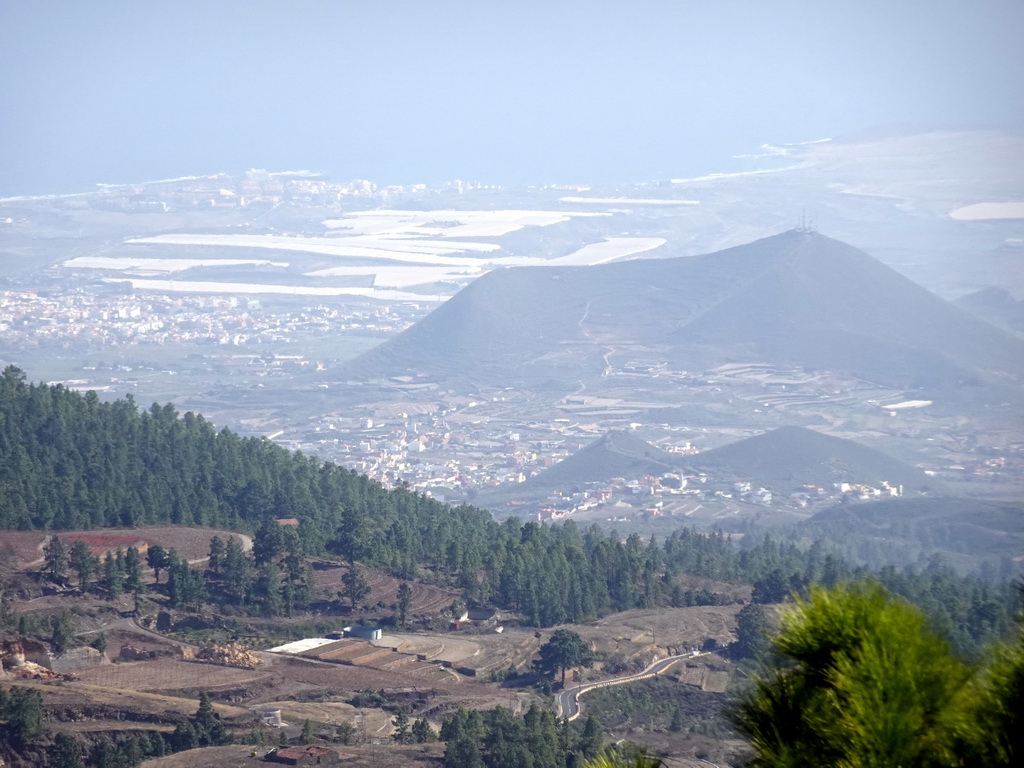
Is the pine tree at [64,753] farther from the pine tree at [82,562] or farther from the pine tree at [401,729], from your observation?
the pine tree at [82,562]

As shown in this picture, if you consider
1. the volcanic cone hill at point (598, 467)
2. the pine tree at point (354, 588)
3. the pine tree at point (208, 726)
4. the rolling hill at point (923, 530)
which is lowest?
the rolling hill at point (923, 530)

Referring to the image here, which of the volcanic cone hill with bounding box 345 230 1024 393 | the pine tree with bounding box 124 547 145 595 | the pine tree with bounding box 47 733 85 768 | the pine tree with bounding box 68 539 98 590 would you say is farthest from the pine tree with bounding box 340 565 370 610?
the volcanic cone hill with bounding box 345 230 1024 393

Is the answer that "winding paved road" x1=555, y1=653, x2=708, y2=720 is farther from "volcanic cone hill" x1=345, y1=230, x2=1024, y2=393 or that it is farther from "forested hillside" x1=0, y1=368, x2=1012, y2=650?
"volcanic cone hill" x1=345, y1=230, x2=1024, y2=393

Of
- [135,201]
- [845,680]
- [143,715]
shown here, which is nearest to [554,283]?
[135,201]

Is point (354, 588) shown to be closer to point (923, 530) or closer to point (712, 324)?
point (923, 530)

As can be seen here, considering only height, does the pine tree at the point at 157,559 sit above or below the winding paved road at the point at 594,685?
above

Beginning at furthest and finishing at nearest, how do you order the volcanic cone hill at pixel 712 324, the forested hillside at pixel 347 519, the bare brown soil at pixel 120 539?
the volcanic cone hill at pixel 712 324
the forested hillside at pixel 347 519
the bare brown soil at pixel 120 539

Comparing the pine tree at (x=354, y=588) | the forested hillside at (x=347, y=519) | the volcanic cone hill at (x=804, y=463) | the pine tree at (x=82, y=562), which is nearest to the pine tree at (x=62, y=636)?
the pine tree at (x=82, y=562)
